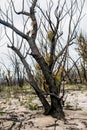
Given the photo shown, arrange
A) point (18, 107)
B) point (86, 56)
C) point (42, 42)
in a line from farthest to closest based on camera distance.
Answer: point (86, 56), point (42, 42), point (18, 107)

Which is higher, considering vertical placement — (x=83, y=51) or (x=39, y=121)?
(x=83, y=51)

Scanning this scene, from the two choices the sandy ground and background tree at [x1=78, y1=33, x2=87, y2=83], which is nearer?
the sandy ground

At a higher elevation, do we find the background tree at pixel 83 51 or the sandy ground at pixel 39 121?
the background tree at pixel 83 51

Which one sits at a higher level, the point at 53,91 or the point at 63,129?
the point at 53,91

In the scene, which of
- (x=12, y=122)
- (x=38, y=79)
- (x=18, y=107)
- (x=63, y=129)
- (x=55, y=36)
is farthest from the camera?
(x=38, y=79)

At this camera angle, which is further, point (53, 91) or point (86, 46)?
point (86, 46)

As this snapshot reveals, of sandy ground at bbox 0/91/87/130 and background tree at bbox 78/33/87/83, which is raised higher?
background tree at bbox 78/33/87/83

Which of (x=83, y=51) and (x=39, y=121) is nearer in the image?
(x=39, y=121)

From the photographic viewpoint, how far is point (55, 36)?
25.4 feet

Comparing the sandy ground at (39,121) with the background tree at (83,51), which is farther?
the background tree at (83,51)

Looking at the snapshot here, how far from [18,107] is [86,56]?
1306cm

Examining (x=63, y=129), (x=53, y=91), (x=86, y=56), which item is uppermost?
(x=86, y=56)

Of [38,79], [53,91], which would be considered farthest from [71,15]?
[38,79]

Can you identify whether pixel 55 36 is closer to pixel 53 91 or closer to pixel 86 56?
pixel 53 91
